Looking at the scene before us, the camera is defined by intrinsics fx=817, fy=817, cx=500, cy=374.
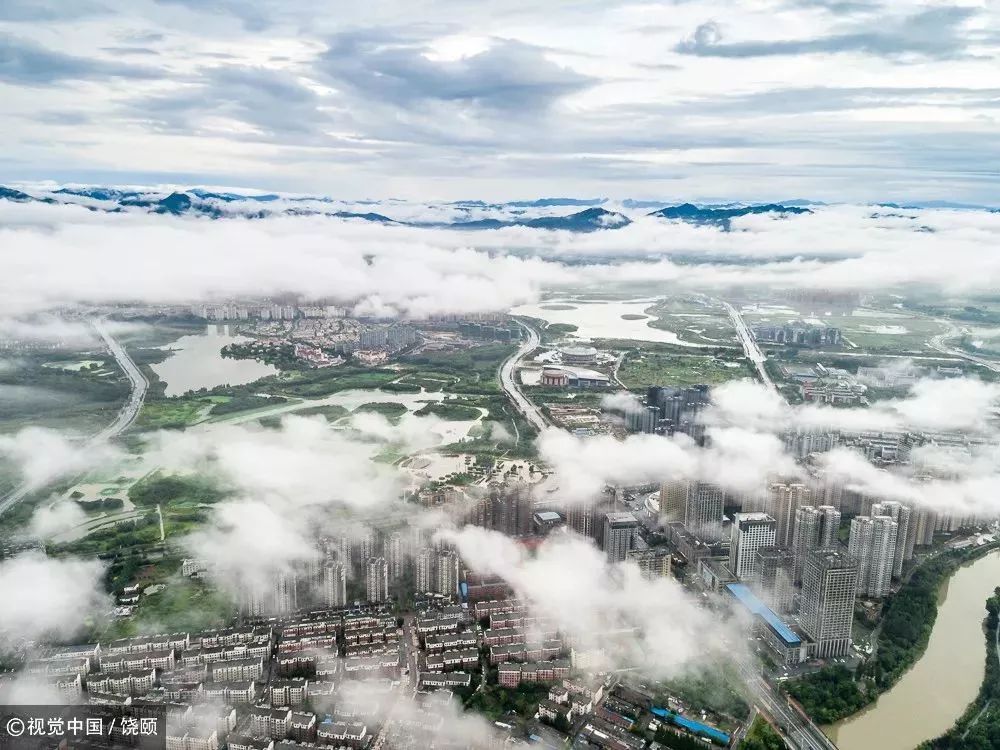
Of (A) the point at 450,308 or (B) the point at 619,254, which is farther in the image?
(B) the point at 619,254

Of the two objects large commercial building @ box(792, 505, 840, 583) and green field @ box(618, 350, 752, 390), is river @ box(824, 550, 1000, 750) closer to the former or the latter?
large commercial building @ box(792, 505, 840, 583)

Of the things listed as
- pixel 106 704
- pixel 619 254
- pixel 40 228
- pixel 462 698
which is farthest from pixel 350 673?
pixel 619 254

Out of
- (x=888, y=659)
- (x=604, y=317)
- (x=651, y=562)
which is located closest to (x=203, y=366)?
(x=651, y=562)

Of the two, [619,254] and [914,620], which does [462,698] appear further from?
[619,254]

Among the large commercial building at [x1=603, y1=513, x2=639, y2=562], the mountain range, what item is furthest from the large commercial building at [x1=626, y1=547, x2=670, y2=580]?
the mountain range

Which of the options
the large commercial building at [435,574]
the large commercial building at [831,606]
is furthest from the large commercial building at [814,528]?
the large commercial building at [435,574]

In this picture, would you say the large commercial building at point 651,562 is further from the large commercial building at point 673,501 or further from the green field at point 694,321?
the green field at point 694,321

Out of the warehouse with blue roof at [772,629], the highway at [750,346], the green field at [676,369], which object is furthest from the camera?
the highway at [750,346]
